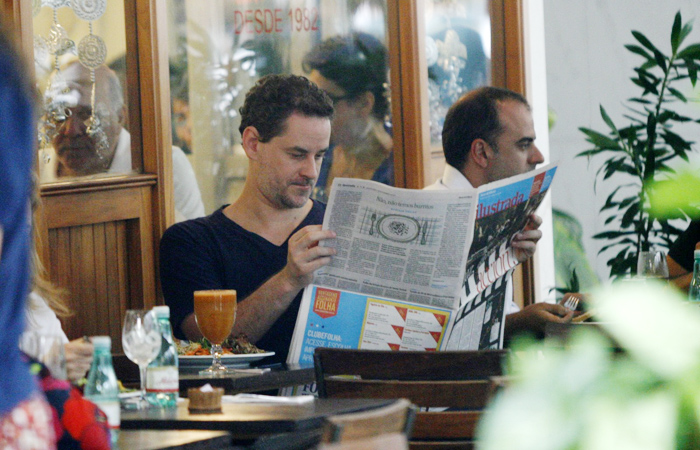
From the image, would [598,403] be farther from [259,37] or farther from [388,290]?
[259,37]

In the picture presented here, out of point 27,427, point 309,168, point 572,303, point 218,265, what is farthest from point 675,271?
point 27,427

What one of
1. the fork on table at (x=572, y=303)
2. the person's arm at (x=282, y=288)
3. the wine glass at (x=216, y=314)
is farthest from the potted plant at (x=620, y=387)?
the fork on table at (x=572, y=303)

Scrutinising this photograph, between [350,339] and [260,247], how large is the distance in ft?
1.74

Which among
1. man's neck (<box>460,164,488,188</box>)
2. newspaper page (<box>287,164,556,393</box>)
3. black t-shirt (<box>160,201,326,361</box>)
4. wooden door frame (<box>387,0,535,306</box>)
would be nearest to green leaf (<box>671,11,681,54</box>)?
wooden door frame (<box>387,0,535,306</box>)

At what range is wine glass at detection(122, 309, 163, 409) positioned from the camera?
1.63m

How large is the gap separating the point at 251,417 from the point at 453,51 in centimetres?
314

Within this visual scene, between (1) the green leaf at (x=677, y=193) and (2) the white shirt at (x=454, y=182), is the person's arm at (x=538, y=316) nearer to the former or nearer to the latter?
(2) the white shirt at (x=454, y=182)

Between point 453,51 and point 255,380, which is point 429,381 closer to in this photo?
point 255,380

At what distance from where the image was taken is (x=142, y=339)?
5.34 feet

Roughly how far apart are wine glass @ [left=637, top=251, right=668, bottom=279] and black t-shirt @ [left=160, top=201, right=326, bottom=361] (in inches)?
43.4

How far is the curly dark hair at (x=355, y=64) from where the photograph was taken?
3.80 metres

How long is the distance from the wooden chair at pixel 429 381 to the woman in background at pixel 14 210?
3.86ft

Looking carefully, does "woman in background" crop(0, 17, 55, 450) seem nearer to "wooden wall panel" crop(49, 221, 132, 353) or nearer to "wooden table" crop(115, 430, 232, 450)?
"wooden table" crop(115, 430, 232, 450)

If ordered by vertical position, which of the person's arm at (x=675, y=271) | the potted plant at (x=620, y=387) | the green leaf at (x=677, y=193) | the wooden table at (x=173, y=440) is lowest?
the person's arm at (x=675, y=271)
